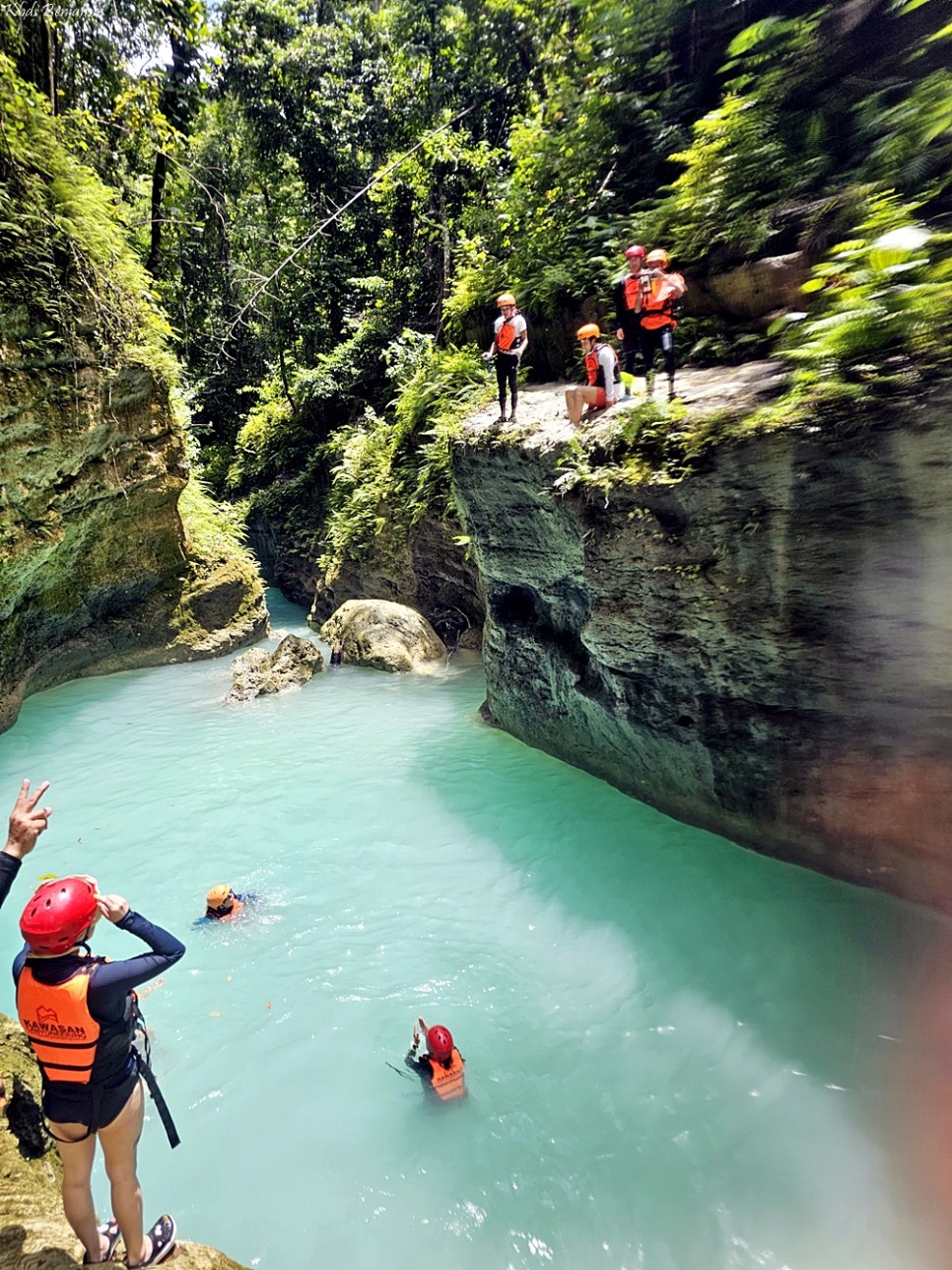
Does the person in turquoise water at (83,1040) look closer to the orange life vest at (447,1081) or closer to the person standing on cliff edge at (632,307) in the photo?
the orange life vest at (447,1081)

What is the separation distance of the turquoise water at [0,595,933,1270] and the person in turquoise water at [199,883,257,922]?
16cm

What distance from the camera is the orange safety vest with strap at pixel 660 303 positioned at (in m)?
6.95

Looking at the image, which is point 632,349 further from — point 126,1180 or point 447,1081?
point 126,1180

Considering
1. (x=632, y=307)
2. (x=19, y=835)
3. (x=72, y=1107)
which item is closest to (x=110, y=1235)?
(x=72, y=1107)

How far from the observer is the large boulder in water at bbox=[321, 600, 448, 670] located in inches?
545

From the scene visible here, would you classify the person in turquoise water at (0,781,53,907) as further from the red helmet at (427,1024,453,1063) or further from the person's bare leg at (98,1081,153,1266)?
the red helmet at (427,1024,453,1063)

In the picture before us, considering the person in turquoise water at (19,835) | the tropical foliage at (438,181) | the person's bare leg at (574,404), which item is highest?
the tropical foliage at (438,181)

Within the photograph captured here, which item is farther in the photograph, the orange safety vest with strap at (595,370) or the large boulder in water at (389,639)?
the large boulder in water at (389,639)

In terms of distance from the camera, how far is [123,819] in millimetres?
8109

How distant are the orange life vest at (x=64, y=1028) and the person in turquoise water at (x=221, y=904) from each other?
332 cm

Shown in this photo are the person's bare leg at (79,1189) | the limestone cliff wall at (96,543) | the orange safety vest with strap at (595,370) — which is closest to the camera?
the person's bare leg at (79,1189)

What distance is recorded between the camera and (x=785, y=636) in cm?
560

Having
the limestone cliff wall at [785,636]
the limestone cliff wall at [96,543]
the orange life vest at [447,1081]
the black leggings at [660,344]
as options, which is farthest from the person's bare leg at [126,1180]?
the limestone cliff wall at [96,543]

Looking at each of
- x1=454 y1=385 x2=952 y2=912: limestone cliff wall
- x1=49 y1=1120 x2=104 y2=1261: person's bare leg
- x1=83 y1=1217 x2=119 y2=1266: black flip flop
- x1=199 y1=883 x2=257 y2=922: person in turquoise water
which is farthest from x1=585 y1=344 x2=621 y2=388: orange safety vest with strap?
x1=83 y1=1217 x2=119 y2=1266: black flip flop
